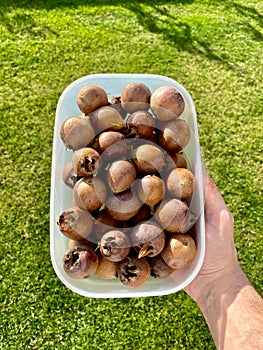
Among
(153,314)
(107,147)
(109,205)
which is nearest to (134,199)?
(109,205)

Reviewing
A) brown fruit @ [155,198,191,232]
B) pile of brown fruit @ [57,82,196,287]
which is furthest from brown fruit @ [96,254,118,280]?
brown fruit @ [155,198,191,232]

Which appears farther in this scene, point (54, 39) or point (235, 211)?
point (54, 39)

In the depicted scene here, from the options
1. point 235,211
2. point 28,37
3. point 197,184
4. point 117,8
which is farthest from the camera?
point 117,8

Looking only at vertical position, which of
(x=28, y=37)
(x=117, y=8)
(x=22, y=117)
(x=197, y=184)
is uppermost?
(x=197, y=184)

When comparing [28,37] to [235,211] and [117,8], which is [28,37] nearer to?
[117,8]

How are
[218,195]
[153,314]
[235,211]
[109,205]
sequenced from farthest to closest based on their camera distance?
[235,211], [153,314], [218,195], [109,205]

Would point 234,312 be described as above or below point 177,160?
below

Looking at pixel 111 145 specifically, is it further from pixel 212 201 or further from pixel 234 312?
pixel 234 312

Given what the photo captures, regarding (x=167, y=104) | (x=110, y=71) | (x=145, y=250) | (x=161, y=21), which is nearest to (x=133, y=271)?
(x=145, y=250)
